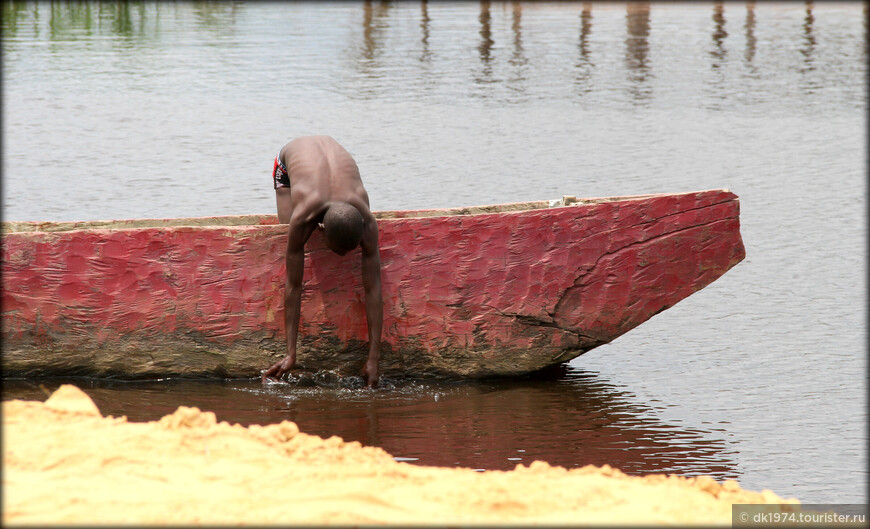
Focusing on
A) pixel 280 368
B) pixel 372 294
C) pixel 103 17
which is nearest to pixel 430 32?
pixel 103 17

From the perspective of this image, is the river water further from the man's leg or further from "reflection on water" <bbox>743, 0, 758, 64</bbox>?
the man's leg

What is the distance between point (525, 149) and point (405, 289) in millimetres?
7544

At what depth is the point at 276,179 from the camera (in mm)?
5961

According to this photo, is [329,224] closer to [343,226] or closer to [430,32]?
[343,226]

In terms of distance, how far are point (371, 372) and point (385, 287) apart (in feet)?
1.66

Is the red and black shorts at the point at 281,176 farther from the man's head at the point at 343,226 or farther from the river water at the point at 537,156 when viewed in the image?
the river water at the point at 537,156

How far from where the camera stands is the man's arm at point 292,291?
5.40 metres

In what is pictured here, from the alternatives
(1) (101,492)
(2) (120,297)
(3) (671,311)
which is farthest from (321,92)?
(1) (101,492)

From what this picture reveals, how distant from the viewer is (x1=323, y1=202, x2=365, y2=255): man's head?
17.1 feet

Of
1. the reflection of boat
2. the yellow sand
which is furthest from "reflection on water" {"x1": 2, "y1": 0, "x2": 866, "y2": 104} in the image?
the yellow sand

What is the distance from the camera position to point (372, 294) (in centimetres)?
Answer: 554

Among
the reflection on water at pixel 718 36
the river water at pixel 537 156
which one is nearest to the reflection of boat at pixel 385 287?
the river water at pixel 537 156

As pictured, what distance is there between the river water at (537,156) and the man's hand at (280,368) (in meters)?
0.09

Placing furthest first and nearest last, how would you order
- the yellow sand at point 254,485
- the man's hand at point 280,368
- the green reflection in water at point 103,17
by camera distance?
the green reflection in water at point 103,17 → the man's hand at point 280,368 → the yellow sand at point 254,485
